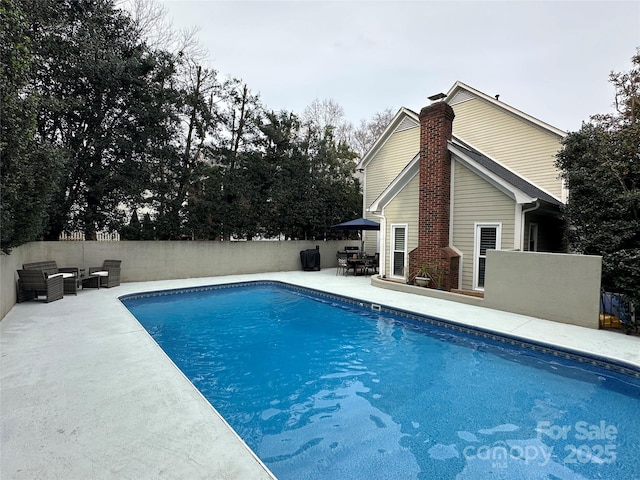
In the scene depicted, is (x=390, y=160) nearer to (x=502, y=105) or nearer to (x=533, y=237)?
(x=502, y=105)

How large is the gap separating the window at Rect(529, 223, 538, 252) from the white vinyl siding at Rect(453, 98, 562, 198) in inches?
110

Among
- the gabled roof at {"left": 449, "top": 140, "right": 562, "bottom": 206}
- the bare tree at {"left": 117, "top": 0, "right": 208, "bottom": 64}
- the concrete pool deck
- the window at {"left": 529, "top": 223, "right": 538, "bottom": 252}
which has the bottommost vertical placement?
the concrete pool deck

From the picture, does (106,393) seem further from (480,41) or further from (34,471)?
(480,41)

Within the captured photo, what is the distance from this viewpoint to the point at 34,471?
237 cm

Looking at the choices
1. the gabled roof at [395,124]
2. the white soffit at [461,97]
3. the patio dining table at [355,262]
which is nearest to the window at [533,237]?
the patio dining table at [355,262]

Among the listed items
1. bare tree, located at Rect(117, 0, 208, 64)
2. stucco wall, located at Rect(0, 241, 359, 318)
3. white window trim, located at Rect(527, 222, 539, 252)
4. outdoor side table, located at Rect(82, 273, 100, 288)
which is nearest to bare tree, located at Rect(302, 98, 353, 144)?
bare tree, located at Rect(117, 0, 208, 64)

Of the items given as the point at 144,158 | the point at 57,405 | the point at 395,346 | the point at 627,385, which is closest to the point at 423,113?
the point at 395,346

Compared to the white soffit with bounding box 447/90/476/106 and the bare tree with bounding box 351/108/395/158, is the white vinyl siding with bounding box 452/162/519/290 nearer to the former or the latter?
the white soffit with bounding box 447/90/476/106

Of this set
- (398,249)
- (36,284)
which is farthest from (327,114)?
(36,284)

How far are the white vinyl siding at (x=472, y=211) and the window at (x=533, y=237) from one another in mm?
1239

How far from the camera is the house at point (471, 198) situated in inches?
353

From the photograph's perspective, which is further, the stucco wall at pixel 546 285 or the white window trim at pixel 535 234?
the white window trim at pixel 535 234

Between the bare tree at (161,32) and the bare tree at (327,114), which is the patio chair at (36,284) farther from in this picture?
the bare tree at (327,114)

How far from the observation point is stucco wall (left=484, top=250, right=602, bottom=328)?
21.2 feet
